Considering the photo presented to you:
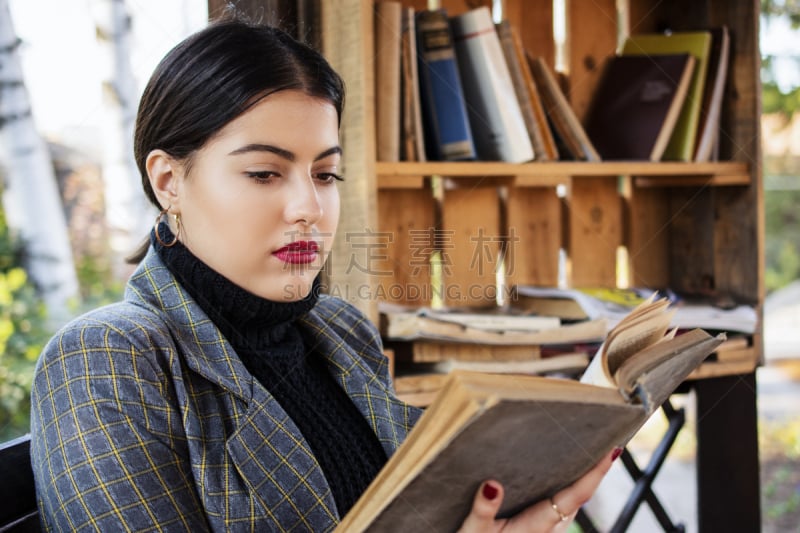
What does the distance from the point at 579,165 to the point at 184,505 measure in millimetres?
1278

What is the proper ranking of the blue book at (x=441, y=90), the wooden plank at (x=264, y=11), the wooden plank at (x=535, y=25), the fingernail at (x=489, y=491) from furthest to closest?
the wooden plank at (x=535, y=25) → the blue book at (x=441, y=90) → the wooden plank at (x=264, y=11) → the fingernail at (x=489, y=491)

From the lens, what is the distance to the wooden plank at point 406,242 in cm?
199

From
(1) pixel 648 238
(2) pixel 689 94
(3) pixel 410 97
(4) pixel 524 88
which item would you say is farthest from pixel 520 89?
(1) pixel 648 238

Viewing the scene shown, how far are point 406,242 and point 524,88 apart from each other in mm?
481

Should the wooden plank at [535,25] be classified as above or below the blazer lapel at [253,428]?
above

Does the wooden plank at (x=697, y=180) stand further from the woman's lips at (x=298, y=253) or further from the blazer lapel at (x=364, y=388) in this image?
the woman's lips at (x=298, y=253)

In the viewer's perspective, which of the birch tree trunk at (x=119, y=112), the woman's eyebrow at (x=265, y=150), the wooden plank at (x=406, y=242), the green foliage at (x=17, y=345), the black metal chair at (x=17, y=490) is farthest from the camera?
the birch tree trunk at (x=119, y=112)

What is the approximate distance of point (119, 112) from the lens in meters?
3.11

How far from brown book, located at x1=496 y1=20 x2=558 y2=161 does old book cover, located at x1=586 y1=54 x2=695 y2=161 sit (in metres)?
0.31

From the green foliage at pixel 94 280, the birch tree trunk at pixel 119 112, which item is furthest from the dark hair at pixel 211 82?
the green foliage at pixel 94 280

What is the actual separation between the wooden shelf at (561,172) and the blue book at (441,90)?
0.05 meters

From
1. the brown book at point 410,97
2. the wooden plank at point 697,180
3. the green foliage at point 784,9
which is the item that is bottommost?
the wooden plank at point 697,180

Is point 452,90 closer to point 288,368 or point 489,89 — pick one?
point 489,89

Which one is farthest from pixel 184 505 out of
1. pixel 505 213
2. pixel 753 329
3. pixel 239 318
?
pixel 753 329
